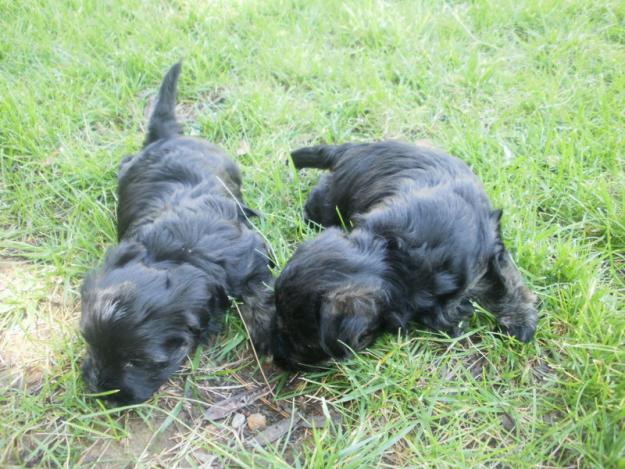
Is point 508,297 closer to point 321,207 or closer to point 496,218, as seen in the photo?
point 496,218

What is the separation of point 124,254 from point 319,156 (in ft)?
4.87

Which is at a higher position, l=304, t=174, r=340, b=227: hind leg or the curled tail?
the curled tail

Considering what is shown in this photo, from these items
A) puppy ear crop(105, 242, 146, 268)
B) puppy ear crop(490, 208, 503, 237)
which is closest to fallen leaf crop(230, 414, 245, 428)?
puppy ear crop(105, 242, 146, 268)

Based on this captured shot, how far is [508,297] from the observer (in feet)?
8.63

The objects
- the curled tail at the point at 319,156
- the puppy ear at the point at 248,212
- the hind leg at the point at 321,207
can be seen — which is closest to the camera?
the puppy ear at the point at 248,212

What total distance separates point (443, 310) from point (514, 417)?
0.58 meters

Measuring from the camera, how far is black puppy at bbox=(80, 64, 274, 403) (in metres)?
2.17

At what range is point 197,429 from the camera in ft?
7.77

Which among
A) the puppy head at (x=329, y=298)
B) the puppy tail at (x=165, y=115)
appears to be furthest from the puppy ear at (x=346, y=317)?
the puppy tail at (x=165, y=115)

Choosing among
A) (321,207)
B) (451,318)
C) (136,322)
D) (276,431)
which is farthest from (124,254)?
(451,318)

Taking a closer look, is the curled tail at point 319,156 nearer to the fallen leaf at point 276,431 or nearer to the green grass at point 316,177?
the green grass at point 316,177

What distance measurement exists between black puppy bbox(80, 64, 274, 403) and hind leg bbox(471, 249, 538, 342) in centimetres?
118

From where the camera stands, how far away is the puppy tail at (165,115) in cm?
338

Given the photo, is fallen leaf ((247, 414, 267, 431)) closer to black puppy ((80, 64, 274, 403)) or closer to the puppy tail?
black puppy ((80, 64, 274, 403))
